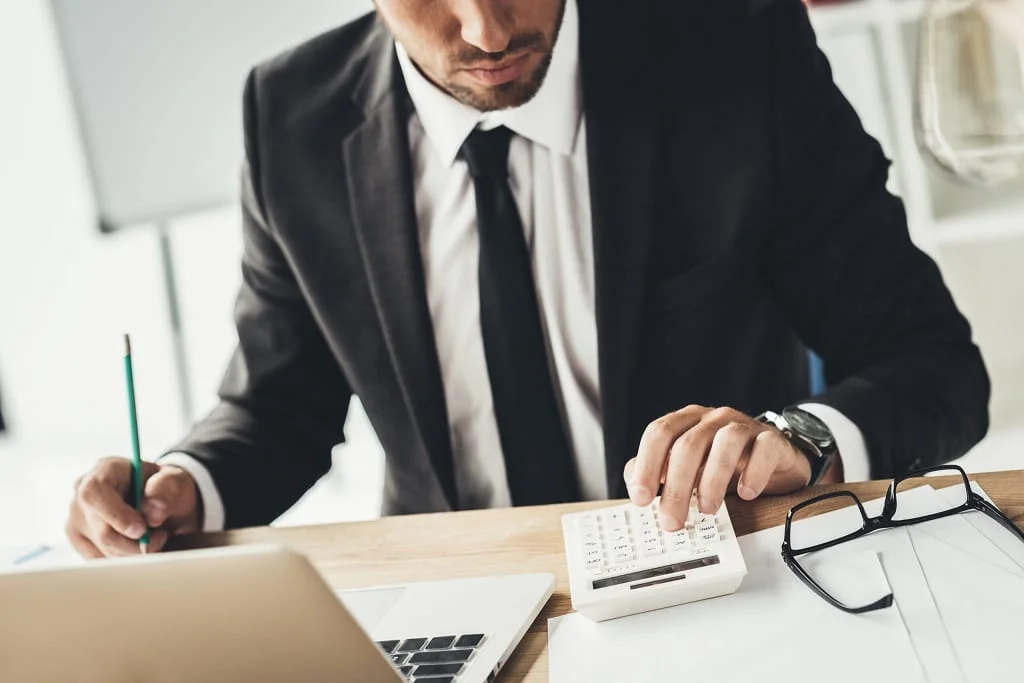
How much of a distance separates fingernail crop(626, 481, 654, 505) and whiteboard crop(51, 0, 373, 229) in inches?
72.5

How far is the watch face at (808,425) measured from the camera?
0.87 meters

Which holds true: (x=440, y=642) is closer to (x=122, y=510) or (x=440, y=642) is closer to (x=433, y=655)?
(x=433, y=655)

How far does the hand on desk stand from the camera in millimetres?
724

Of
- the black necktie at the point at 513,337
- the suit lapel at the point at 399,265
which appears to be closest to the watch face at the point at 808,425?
the black necktie at the point at 513,337

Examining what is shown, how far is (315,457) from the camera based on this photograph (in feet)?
4.30

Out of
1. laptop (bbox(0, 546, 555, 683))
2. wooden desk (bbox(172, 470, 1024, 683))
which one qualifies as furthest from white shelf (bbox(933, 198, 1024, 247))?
laptop (bbox(0, 546, 555, 683))

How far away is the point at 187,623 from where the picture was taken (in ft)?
1.74

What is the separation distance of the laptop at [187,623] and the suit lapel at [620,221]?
551mm

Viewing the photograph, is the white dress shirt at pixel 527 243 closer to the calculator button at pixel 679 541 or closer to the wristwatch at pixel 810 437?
the wristwatch at pixel 810 437

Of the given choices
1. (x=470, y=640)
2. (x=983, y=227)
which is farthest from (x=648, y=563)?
(x=983, y=227)

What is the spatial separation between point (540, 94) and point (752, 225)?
30 centimetres

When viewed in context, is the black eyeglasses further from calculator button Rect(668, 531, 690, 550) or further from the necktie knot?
the necktie knot

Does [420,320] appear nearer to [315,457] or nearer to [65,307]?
[315,457]

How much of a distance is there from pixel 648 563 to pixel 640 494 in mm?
65
